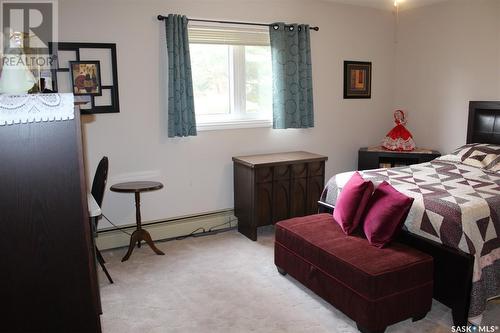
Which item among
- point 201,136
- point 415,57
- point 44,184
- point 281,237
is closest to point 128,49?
point 201,136

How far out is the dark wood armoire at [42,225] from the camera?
148 cm

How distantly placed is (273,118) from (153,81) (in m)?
1.31

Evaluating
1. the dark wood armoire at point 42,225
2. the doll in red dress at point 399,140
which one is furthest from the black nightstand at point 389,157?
the dark wood armoire at point 42,225

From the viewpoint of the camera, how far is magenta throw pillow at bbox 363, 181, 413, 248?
2.67 metres

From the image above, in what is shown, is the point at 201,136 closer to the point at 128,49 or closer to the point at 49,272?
the point at 128,49

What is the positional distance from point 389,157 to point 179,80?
256cm

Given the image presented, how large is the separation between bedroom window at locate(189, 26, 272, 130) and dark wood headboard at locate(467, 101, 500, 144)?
7.12 ft

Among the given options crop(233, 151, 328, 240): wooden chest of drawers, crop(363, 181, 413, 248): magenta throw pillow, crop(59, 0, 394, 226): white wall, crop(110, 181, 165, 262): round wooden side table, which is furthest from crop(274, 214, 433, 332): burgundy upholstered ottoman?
crop(59, 0, 394, 226): white wall

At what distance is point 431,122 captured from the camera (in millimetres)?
5000

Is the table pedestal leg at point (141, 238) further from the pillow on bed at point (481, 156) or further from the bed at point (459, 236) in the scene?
the pillow on bed at point (481, 156)

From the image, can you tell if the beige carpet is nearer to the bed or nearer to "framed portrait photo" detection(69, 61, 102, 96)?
the bed

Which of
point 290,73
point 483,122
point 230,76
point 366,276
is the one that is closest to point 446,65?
point 483,122

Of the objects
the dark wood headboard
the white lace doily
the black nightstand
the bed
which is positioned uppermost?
the white lace doily

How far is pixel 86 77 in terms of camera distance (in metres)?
3.63
